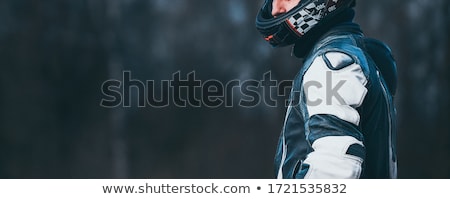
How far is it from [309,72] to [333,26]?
0.24 metres

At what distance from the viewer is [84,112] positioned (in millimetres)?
3385

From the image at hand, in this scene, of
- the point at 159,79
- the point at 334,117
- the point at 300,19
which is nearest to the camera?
the point at 334,117

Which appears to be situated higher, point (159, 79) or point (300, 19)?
point (300, 19)

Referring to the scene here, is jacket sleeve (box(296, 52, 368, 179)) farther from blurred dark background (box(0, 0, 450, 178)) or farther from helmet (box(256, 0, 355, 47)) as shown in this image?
blurred dark background (box(0, 0, 450, 178))

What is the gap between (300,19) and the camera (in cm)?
268

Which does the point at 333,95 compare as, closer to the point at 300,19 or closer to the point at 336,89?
the point at 336,89

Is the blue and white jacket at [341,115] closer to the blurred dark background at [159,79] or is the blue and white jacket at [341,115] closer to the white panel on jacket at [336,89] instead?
the white panel on jacket at [336,89]

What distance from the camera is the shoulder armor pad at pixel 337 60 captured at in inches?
97.7

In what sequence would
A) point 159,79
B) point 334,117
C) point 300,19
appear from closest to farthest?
1. point 334,117
2. point 300,19
3. point 159,79

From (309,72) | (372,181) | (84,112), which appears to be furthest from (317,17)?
(84,112)

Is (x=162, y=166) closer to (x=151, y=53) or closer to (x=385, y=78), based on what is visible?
(x=151, y=53)

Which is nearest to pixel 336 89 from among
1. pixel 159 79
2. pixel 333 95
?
pixel 333 95

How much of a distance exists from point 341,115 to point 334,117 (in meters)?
0.03

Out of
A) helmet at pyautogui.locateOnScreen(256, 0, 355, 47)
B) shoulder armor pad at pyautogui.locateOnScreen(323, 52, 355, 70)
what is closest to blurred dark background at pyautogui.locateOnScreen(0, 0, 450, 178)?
helmet at pyautogui.locateOnScreen(256, 0, 355, 47)
